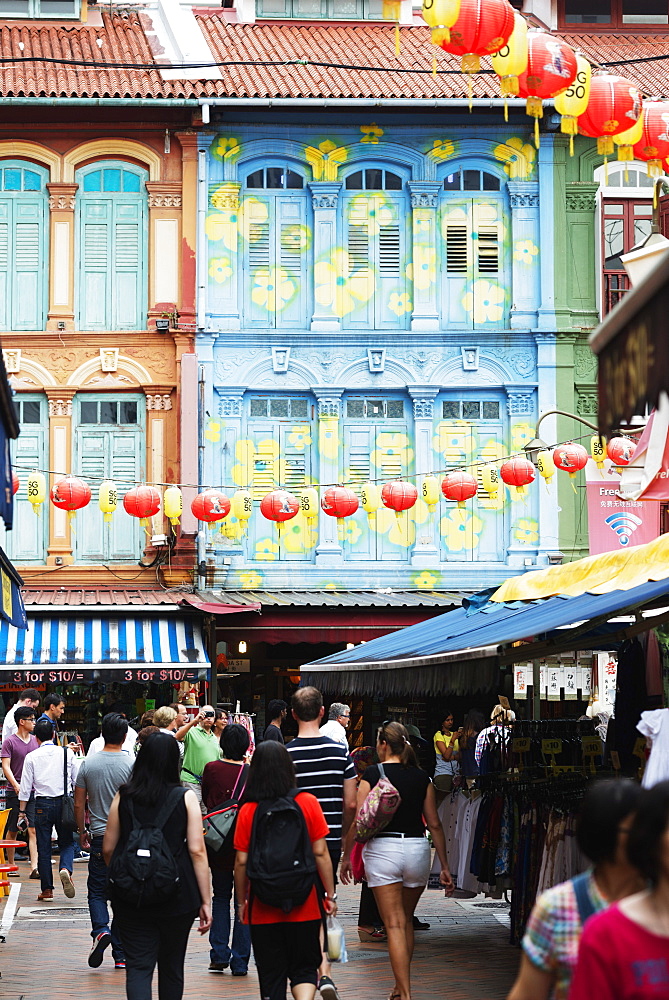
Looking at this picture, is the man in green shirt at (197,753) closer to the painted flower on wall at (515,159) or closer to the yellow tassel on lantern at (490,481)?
the yellow tassel on lantern at (490,481)

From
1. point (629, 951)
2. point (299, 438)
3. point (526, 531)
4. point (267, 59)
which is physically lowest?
point (629, 951)

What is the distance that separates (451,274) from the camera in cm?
2338

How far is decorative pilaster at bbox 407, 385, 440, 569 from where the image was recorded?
74.8 feet

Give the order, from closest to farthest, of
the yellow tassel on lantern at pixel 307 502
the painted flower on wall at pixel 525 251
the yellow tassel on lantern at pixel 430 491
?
1. the yellow tassel on lantern at pixel 430 491
2. the yellow tassel on lantern at pixel 307 502
3. the painted flower on wall at pixel 525 251

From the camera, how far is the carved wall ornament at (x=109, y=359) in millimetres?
22812

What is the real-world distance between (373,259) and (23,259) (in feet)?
16.8

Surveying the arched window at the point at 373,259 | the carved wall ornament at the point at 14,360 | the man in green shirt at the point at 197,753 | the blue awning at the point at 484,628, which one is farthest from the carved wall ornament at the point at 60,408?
the man in green shirt at the point at 197,753

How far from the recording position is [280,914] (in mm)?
7090

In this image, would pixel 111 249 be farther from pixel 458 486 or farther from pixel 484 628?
pixel 484 628

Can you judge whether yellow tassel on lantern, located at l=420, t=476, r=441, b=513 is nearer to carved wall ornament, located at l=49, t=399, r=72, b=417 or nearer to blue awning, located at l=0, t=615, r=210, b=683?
blue awning, located at l=0, t=615, r=210, b=683

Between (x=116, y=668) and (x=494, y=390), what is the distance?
7051 millimetres

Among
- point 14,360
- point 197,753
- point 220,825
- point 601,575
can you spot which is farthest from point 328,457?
point 601,575

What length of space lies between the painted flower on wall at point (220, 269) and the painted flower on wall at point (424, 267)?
274cm

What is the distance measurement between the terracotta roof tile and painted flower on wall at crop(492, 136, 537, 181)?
82 cm
